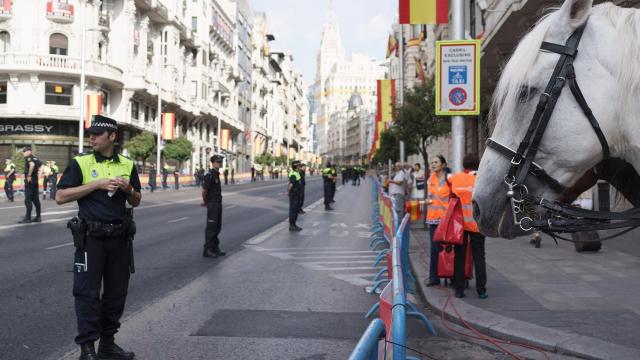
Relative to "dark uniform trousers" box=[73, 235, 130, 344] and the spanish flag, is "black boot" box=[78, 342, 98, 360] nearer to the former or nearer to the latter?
"dark uniform trousers" box=[73, 235, 130, 344]

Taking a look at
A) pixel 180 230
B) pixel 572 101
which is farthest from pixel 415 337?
pixel 180 230

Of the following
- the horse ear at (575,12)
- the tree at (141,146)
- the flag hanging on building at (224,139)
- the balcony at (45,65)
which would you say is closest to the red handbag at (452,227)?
the horse ear at (575,12)

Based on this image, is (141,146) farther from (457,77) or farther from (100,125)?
(100,125)

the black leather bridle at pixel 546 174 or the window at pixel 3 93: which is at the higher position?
the window at pixel 3 93

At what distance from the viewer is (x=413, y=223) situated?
18062 mm

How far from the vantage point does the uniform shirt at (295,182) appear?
1576 cm

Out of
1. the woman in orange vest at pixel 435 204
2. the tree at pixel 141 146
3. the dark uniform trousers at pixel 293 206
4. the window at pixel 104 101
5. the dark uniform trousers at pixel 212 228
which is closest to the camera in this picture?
the woman in orange vest at pixel 435 204

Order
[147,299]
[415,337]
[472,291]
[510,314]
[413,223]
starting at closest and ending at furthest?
[415,337] < [510,314] < [147,299] < [472,291] < [413,223]

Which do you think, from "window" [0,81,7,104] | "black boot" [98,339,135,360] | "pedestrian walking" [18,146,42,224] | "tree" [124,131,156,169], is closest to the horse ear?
"black boot" [98,339,135,360]

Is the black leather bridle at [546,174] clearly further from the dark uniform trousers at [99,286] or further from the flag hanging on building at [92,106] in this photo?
the flag hanging on building at [92,106]

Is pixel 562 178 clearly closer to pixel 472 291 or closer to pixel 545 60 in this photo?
pixel 545 60

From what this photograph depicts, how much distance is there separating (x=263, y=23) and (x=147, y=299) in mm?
107262

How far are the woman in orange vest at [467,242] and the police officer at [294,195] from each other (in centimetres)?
821

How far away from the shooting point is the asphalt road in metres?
5.27
